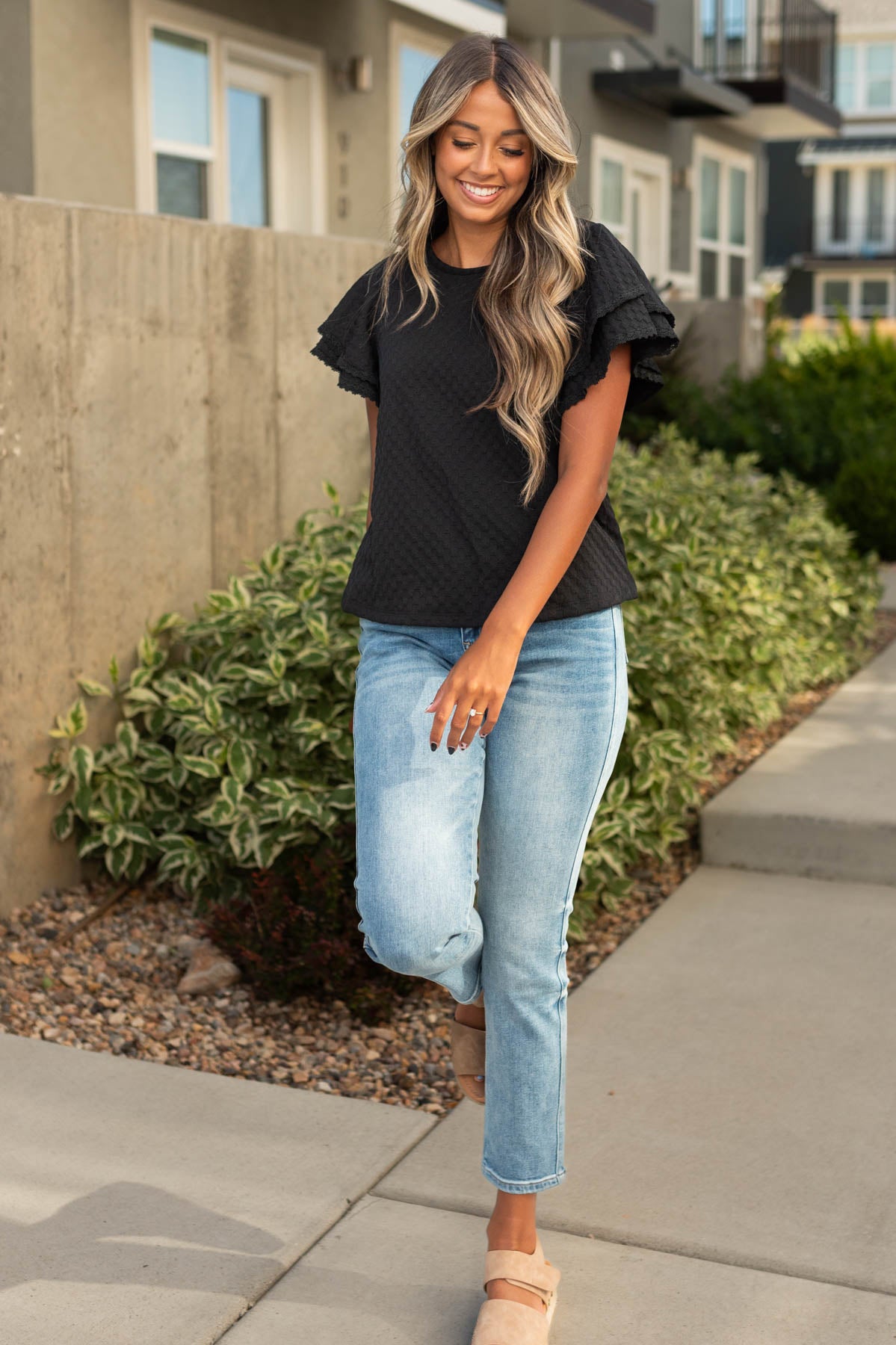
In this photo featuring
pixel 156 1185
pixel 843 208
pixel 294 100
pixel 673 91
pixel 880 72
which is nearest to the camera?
pixel 156 1185

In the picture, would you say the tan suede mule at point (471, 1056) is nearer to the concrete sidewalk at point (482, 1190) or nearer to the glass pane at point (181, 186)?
the concrete sidewalk at point (482, 1190)

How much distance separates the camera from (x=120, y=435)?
433cm

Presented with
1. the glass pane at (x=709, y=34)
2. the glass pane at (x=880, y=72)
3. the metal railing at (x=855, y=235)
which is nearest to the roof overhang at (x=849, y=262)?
the metal railing at (x=855, y=235)

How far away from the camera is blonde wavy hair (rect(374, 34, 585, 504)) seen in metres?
2.16

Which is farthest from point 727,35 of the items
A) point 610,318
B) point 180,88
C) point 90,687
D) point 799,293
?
point 799,293

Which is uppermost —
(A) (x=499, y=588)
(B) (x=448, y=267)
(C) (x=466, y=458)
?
(B) (x=448, y=267)

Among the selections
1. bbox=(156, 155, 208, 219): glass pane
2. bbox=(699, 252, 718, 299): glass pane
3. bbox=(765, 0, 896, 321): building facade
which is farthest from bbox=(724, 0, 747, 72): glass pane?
bbox=(765, 0, 896, 321): building facade

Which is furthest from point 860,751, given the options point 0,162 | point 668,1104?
point 0,162

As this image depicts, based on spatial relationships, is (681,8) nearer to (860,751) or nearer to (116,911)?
(860,751)

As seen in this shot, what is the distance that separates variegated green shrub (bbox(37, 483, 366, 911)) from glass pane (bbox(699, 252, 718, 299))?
14398mm

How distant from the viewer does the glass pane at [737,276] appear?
1870cm

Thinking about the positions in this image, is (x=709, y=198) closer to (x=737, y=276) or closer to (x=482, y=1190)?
(x=737, y=276)

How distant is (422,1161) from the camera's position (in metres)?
2.87

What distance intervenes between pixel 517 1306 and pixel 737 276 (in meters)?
18.0
